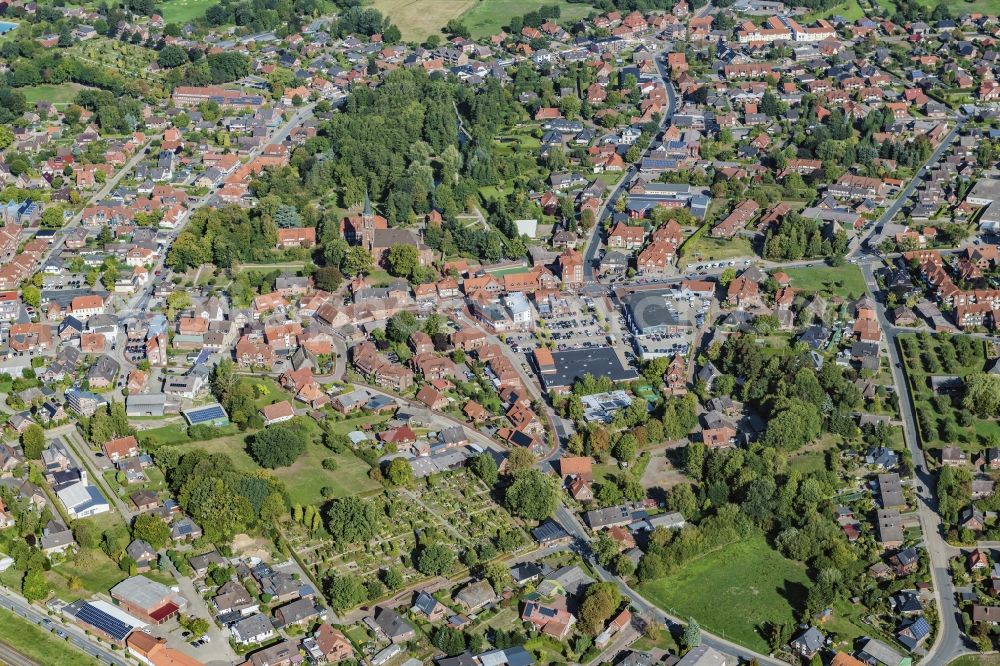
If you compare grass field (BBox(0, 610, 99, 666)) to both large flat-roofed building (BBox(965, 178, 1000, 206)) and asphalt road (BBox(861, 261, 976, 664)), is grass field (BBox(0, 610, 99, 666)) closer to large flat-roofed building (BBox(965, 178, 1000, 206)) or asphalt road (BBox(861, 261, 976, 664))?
asphalt road (BBox(861, 261, 976, 664))

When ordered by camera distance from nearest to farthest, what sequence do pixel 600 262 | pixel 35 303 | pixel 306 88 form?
pixel 35 303
pixel 600 262
pixel 306 88

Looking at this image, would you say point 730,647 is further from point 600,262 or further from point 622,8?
point 622,8

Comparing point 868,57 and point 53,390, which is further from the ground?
point 53,390

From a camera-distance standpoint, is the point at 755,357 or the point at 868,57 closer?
the point at 755,357

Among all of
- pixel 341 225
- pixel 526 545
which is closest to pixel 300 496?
pixel 526 545

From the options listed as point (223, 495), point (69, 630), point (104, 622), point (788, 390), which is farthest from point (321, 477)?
point (788, 390)

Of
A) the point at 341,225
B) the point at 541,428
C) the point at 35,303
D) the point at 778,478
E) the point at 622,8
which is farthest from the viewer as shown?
the point at 622,8

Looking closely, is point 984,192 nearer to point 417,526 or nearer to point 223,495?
point 417,526
